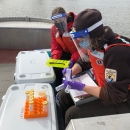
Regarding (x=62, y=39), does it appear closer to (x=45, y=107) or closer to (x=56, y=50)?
(x=56, y=50)

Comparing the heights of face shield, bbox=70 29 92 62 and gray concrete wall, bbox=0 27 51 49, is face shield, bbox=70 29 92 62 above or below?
above

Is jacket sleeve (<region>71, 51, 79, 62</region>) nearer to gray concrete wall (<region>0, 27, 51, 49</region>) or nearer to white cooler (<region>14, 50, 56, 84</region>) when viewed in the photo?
white cooler (<region>14, 50, 56, 84</region>)

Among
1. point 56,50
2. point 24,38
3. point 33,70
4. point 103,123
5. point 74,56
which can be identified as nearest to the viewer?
point 103,123

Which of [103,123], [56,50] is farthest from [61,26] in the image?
[103,123]

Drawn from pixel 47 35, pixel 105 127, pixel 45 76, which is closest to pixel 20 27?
pixel 47 35

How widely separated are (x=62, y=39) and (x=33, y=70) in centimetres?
55

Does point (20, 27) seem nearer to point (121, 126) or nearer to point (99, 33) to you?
point (99, 33)

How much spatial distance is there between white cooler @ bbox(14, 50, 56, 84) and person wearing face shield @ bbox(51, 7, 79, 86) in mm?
193

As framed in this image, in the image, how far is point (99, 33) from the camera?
141 cm

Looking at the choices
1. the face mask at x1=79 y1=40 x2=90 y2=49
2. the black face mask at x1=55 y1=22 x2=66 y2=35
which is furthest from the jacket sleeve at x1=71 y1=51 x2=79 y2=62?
the face mask at x1=79 y1=40 x2=90 y2=49

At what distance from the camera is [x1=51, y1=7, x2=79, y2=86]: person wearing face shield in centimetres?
220

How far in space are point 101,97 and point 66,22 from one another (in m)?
1.10

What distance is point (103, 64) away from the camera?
4.90 ft

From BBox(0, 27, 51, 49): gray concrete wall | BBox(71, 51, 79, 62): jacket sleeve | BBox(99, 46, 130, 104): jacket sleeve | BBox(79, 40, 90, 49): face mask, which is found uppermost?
BBox(79, 40, 90, 49): face mask
